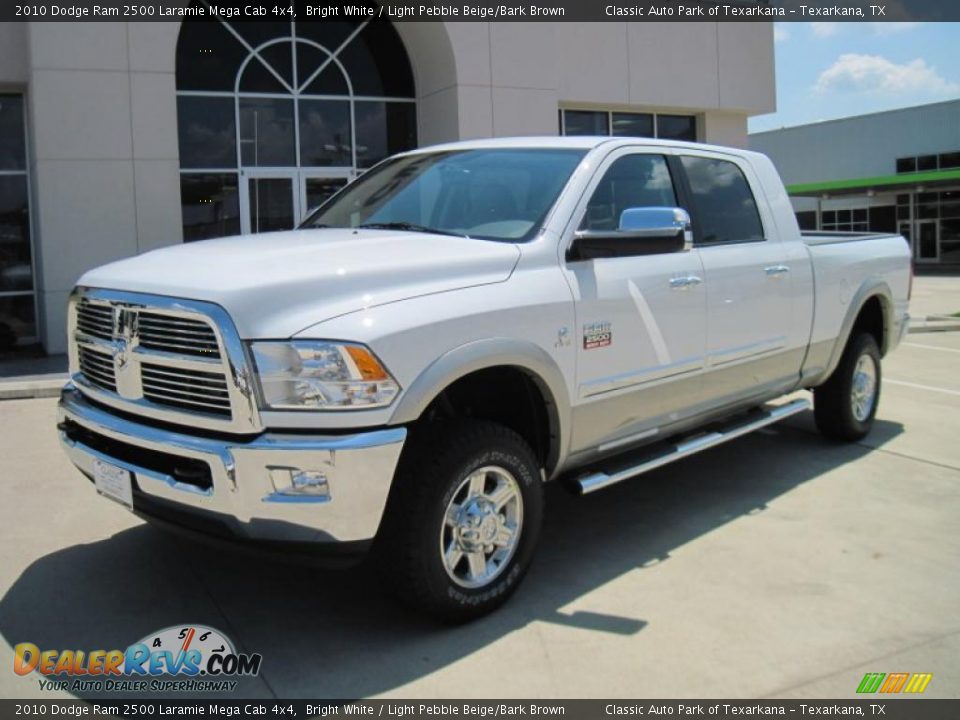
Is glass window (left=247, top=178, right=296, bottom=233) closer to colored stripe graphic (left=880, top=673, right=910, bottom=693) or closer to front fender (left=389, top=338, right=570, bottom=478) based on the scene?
front fender (left=389, top=338, right=570, bottom=478)

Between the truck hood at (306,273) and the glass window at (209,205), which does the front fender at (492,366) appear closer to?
the truck hood at (306,273)

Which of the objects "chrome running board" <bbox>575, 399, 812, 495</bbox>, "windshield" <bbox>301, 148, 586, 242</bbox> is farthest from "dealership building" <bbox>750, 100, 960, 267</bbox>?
"windshield" <bbox>301, 148, 586, 242</bbox>

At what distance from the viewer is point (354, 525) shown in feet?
10.8

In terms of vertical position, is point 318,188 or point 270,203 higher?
point 318,188

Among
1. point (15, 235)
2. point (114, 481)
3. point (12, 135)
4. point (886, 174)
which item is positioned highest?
point (886, 174)

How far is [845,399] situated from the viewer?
662cm

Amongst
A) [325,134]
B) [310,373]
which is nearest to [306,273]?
[310,373]

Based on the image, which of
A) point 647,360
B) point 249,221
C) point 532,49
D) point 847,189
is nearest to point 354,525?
point 647,360

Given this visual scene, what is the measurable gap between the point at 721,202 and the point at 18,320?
11.3m

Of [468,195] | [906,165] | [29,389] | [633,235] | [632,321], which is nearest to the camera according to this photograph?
[633,235]

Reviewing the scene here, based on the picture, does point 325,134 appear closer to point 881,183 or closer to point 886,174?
point 881,183

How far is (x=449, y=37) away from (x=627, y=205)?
33.4 feet

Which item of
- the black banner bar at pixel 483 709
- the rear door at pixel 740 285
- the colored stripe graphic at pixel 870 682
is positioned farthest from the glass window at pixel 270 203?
the colored stripe graphic at pixel 870 682

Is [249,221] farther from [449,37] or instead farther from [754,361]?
[754,361]
